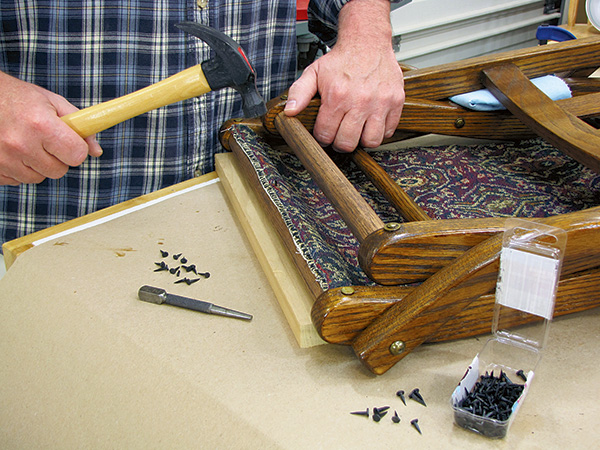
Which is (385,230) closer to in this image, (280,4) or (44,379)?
(44,379)

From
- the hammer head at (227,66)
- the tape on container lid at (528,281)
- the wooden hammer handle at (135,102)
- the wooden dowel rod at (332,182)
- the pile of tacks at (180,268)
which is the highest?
the hammer head at (227,66)

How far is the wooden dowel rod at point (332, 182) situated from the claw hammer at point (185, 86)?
12 cm

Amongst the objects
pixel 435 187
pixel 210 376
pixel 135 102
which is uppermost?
pixel 135 102

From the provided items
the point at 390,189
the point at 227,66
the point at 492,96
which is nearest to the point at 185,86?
the point at 227,66

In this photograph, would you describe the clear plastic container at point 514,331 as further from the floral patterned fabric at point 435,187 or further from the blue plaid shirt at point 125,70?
the blue plaid shirt at point 125,70

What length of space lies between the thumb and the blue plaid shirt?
0.82 ft

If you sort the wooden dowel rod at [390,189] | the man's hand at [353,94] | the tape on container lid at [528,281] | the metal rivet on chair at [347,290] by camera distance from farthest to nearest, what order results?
1. the man's hand at [353,94]
2. the wooden dowel rod at [390,189]
3. the metal rivet on chair at [347,290]
4. the tape on container lid at [528,281]

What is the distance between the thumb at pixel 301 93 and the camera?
1.20m

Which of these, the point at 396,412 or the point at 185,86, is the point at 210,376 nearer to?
the point at 396,412

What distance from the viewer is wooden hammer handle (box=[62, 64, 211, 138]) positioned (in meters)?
1.04

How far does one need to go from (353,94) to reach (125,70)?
0.53 m

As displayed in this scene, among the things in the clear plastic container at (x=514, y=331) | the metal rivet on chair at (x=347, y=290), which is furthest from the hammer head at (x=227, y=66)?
the clear plastic container at (x=514, y=331)

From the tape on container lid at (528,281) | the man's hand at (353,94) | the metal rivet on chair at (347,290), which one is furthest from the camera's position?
the man's hand at (353,94)

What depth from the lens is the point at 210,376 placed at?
31.8 inches
